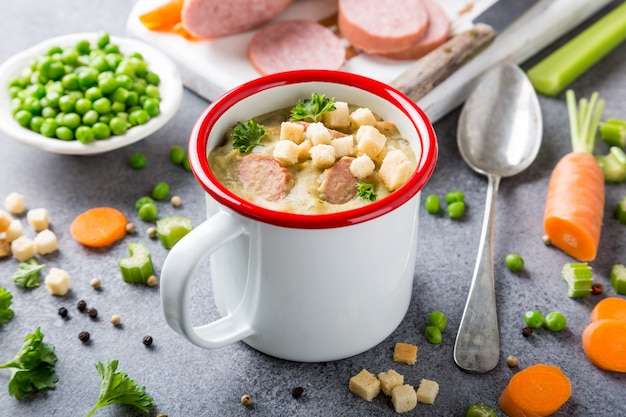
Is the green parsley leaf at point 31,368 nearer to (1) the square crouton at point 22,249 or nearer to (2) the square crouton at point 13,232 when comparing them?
(1) the square crouton at point 22,249

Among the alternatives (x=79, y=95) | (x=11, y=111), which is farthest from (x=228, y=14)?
(x=11, y=111)

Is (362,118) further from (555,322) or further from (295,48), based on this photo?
(295,48)

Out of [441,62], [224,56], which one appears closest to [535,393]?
[441,62]

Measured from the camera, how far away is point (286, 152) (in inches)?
107

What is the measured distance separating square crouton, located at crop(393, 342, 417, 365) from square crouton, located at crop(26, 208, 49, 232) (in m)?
1.72

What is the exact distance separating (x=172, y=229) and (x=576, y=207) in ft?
5.99

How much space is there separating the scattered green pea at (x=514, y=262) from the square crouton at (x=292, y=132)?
1162 millimetres

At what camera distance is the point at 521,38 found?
4375 mm

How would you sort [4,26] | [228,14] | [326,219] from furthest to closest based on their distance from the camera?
1. [4,26]
2. [228,14]
3. [326,219]

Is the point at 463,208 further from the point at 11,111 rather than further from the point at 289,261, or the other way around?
the point at 11,111

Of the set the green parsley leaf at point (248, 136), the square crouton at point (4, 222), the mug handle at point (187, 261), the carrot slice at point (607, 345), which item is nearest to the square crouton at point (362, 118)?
the green parsley leaf at point (248, 136)

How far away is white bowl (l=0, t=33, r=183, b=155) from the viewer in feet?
11.9

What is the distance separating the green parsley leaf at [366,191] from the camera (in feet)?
8.69

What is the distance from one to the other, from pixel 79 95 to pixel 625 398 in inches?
111
